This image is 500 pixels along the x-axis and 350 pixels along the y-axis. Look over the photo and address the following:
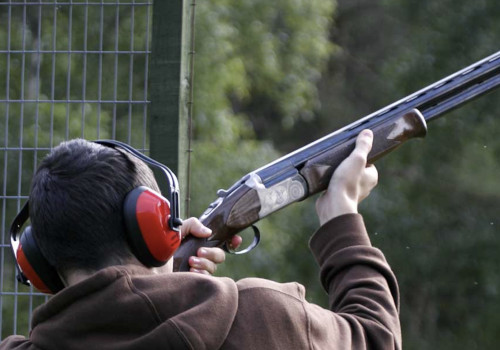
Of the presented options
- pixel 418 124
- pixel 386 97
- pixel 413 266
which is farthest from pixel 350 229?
pixel 386 97

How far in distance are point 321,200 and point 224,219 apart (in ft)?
2.37

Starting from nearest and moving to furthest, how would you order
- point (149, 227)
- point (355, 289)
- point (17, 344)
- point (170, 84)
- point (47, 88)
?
point (149, 227), point (17, 344), point (355, 289), point (170, 84), point (47, 88)

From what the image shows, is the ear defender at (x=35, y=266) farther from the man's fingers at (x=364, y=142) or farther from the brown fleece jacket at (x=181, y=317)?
the man's fingers at (x=364, y=142)

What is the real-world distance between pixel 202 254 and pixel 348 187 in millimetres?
654

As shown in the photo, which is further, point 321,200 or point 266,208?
point 266,208

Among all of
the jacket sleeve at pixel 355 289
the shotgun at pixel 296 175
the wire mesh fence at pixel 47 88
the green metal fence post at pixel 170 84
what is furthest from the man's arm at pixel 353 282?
the wire mesh fence at pixel 47 88

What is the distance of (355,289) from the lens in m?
3.14

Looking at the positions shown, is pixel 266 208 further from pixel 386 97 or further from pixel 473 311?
pixel 386 97

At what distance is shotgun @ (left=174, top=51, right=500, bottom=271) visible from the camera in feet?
13.1

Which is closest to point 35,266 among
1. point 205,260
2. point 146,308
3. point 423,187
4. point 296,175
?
Answer: point 146,308

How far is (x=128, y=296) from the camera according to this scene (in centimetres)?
265

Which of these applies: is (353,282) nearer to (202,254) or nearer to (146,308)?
(146,308)

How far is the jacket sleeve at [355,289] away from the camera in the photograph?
298 cm

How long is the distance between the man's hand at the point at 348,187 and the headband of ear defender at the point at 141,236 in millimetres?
597
